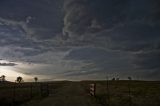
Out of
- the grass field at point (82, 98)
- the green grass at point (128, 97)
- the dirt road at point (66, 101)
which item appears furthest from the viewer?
the grass field at point (82, 98)

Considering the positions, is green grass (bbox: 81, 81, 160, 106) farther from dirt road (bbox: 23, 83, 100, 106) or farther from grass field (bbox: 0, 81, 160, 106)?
dirt road (bbox: 23, 83, 100, 106)

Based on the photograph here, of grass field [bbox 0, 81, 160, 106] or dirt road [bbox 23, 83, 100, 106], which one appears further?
grass field [bbox 0, 81, 160, 106]

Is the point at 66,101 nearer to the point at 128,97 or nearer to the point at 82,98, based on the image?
the point at 82,98

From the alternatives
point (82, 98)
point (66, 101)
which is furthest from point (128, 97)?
point (66, 101)

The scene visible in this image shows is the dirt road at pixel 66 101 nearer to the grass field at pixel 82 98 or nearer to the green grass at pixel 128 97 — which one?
the grass field at pixel 82 98

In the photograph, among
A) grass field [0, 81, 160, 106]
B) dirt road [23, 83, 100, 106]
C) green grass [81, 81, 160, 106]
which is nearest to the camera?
dirt road [23, 83, 100, 106]

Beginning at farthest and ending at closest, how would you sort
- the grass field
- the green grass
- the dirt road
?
the grass field
the green grass
the dirt road

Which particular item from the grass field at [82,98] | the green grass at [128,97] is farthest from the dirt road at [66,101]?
the green grass at [128,97]

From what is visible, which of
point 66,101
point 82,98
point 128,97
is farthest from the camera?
point 82,98

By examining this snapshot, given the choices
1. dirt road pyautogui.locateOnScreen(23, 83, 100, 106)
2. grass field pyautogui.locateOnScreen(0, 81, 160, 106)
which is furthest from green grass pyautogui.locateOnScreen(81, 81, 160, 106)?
dirt road pyautogui.locateOnScreen(23, 83, 100, 106)

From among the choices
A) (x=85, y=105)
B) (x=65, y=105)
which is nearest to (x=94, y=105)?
(x=85, y=105)

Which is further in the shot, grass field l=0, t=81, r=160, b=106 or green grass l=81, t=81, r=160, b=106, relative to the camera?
grass field l=0, t=81, r=160, b=106

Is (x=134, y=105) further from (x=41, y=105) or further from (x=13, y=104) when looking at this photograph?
(x=13, y=104)

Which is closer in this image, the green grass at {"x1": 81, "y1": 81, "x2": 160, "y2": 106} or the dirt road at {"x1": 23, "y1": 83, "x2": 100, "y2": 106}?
the dirt road at {"x1": 23, "y1": 83, "x2": 100, "y2": 106}
